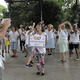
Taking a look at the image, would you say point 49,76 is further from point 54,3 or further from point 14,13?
point 14,13

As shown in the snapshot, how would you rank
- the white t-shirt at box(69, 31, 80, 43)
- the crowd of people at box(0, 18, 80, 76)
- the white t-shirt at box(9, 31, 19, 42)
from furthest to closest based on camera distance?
1. the white t-shirt at box(9, 31, 19, 42)
2. the white t-shirt at box(69, 31, 80, 43)
3. the crowd of people at box(0, 18, 80, 76)

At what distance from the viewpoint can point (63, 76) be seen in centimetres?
459

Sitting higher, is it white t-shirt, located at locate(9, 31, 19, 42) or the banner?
white t-shirt, located at locate(9, 31, 19, 42)

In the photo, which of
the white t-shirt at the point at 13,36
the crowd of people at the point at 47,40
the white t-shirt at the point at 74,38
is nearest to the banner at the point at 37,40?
the crowd of people at the point at 47,40

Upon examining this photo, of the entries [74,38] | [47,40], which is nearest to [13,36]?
[74,38]

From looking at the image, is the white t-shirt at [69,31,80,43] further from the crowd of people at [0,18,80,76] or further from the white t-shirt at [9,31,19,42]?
the white t-shirt at [9,31,19,42]

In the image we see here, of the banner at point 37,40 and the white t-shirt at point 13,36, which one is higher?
the white t-shirt at point 13,36

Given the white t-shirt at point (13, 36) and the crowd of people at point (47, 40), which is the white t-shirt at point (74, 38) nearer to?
the crowd of people at point (47, 40)

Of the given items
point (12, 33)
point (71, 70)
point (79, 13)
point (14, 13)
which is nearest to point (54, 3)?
point (79, 13)

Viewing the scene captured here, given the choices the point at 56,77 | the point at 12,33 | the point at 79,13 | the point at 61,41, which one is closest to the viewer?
the point at 56,77

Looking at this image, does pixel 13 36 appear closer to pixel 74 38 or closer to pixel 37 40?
pixel 74 38

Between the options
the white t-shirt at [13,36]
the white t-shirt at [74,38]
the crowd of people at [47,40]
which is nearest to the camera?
the crowd of people at [47,40]

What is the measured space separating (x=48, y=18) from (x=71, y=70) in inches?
684

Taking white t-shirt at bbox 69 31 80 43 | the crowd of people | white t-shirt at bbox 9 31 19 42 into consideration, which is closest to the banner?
the crowd of people
